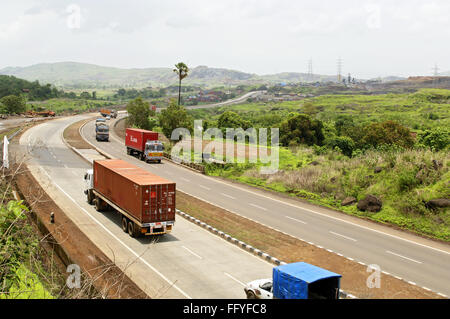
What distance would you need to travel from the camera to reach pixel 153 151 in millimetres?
49312

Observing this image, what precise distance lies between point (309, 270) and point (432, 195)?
19.0 meters

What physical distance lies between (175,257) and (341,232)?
11773mm

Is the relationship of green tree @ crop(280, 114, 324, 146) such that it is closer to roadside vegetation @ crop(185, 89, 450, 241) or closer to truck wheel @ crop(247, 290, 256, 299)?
roadside vegetation @ crop(185, 89, 450, 241)

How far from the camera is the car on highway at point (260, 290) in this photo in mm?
15534

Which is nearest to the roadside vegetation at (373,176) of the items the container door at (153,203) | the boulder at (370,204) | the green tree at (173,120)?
the boulder at (370,204)

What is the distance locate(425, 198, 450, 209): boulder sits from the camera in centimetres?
2842

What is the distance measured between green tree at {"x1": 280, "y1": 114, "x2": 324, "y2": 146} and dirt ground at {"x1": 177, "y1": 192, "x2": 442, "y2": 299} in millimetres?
32878

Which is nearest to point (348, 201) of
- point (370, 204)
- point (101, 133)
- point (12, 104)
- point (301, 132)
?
point (370, 204)

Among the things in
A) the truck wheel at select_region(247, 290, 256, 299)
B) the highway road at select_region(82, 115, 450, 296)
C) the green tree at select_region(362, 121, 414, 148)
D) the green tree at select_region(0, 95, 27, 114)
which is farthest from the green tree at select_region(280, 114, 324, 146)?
the green tree at select_region(0, 95, 27, 114)

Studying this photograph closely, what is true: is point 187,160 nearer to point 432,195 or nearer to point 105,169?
point 105,169
